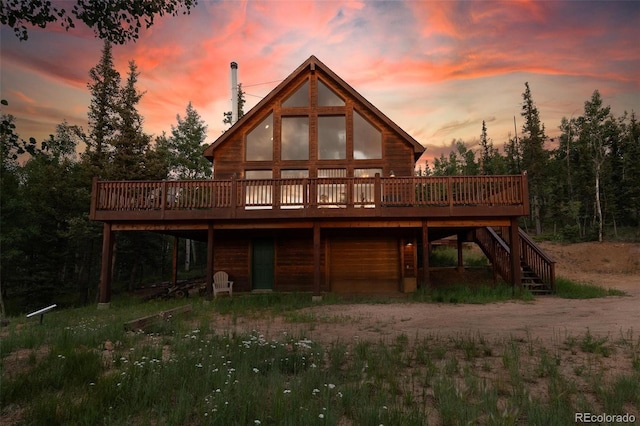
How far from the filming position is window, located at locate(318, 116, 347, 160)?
16844 mm

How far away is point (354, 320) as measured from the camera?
920 cm

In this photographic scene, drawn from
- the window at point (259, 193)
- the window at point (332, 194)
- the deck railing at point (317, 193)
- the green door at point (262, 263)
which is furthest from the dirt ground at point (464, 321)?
the green door at point (262, 263)

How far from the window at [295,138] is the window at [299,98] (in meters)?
0.68

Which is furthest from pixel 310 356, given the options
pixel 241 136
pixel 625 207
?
pixel 625 207

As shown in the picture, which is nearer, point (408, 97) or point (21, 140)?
point (21, 140)

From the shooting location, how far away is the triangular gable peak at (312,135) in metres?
16.7

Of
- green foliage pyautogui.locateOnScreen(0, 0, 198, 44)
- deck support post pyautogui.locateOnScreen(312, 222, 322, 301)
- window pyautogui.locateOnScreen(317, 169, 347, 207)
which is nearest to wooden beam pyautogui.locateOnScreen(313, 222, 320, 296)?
deck support post pyautogui.locateOnScreen(312, 222, 322, 301)

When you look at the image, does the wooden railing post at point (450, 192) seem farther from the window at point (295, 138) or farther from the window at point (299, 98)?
the window at point (299, 98)

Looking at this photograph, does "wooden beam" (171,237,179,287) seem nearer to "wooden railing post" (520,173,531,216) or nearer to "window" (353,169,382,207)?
"window" (353,169,382,207)

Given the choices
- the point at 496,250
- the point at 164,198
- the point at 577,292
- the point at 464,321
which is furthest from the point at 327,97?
Result: the point at 577,292

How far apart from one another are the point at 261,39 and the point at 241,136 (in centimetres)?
598

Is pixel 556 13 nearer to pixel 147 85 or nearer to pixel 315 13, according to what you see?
pixel 315 13

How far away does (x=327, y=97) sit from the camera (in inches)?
678

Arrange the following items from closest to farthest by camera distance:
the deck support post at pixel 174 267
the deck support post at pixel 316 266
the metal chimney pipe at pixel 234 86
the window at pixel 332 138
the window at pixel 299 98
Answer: the deck support post at pixel 316 266 < the window at pixel 332 138 < the window at pixel 299 98 < the deck support post at pixel 174 267 < the metal chimney pipe at pixel 234 86
